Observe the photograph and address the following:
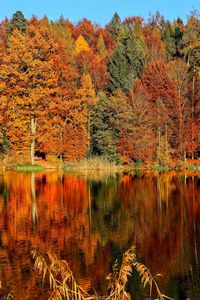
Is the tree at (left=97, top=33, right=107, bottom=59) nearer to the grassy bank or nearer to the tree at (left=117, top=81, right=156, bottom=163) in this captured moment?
the tree at (left=117, top=81, right=156, bottom=163)

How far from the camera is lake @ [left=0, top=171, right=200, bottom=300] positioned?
1283cm

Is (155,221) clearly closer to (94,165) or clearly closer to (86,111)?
(94,165)

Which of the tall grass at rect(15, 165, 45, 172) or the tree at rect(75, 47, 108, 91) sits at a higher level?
the tree at rect(75, 47, 108, 91)

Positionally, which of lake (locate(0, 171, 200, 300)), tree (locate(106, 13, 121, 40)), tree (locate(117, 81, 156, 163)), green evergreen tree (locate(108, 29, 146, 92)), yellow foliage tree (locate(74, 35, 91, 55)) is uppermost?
tree (locate(106, 13, 121, 40))

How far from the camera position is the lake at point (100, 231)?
42.1ft

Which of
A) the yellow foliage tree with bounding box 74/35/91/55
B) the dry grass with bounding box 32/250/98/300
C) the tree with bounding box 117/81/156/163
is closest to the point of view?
the dry grass with bounding box 32/250/98/300

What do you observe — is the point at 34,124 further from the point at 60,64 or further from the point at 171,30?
the point at 171,30

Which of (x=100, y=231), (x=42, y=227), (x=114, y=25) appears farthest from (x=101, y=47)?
(x=100, y=231)

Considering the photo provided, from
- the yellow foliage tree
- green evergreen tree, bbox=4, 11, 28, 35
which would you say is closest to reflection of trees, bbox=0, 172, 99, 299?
green evergreen tree, bbox=4, 11, 28, 35

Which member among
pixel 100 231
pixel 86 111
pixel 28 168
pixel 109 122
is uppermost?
pixel 86 111

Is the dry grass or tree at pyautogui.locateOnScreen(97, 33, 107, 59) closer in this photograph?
the dry grass

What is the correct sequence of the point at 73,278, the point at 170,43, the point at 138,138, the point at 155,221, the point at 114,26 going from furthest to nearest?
the point at 114,26
the point at 170,43
the point at 138,138
the point at 155,221
the point at 73,278

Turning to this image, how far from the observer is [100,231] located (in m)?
19.3

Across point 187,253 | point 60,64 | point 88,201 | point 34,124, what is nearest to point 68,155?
point 34,124
